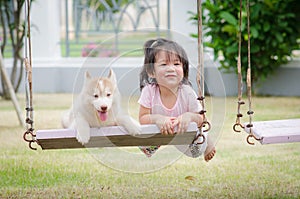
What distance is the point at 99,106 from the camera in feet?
7.00

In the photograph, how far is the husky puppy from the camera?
214 centimetres

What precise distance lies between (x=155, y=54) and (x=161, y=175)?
752 millimetres

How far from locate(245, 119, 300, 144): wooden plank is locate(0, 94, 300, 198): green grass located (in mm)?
327

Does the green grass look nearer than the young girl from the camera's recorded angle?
No

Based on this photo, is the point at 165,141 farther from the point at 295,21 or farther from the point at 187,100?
the point at 295,21

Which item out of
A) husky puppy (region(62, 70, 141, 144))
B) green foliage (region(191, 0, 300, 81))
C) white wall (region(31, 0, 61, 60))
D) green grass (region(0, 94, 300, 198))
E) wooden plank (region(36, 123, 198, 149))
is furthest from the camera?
white wall (region(31, 0, 61, 60))

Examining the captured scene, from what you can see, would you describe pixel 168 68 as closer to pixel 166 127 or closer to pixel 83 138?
pixel 166 127

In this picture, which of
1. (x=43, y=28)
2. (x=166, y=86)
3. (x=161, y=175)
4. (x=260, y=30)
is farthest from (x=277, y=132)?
(x=43, y=28)

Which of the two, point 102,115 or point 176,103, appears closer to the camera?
point 102,115

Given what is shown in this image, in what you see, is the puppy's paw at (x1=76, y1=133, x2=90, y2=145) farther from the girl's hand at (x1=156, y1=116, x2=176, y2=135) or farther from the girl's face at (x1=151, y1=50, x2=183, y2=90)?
the girl's face at (x1=151, y1=50, x2=183, y2=90)

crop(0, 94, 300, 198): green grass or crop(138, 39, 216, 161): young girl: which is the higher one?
crop(138, 39, 216, 161): young girl

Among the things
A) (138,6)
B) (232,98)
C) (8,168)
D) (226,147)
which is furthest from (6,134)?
(138,6)

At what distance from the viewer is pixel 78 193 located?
2559mm

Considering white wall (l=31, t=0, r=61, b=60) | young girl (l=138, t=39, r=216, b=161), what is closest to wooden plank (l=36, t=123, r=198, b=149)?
young girl (l=138, t=39, r=216, b=161)
